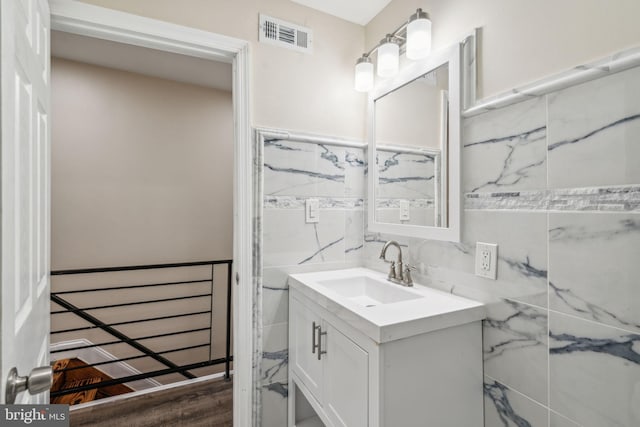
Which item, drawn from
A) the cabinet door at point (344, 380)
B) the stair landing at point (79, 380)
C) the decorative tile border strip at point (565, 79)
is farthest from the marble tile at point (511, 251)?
the stair landing at point (79, 380)

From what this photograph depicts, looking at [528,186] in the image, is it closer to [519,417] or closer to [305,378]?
[519,417]

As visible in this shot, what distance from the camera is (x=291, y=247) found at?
169cm

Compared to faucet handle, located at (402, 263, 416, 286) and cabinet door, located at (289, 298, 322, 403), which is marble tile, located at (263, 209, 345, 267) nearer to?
cabinet door, located at (289, 298, 322, 403)

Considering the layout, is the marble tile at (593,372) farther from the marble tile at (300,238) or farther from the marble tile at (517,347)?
the marble tile at (300,238)

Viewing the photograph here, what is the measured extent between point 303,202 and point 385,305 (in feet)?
2.54

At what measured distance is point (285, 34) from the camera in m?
1.69

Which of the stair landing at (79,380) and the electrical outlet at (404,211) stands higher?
the electrical outlet at (404,211)

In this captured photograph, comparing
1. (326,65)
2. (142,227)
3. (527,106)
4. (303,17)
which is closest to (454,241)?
(527,106)

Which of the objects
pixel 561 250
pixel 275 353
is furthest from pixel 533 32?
pixel 275 353

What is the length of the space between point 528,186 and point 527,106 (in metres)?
0.27

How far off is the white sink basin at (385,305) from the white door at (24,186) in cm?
86

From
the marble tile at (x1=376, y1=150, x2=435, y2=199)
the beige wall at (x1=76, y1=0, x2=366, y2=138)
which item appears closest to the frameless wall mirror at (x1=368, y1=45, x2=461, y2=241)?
the marble tile at (x1=376, y1=150, x2=435, y2=199)

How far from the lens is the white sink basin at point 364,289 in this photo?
1511 millimetres

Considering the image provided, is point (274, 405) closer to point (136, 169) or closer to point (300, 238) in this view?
point (300, 238)
